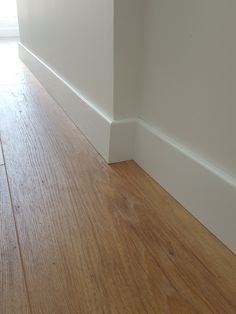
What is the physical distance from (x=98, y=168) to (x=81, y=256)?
1.18 feet

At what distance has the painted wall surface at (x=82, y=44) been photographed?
0.89 meters

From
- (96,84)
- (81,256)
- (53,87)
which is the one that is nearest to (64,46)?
(53,87)

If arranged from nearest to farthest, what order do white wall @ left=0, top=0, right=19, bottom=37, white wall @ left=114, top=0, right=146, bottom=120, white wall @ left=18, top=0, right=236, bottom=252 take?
white wall @ left=18, top=0, right=236, bottom=252 → white wall @ left=114, top=0, right=146, bottom=120 → white wall @ left=0, top=0, right=19, bottom=37

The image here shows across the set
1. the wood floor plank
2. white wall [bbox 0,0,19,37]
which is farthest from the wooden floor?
white wall [bbox 0,0,19,37]

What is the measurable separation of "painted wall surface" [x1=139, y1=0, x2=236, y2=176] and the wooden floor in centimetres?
16

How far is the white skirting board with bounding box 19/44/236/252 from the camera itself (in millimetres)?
615

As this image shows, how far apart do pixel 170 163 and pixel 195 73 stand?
0.72ft

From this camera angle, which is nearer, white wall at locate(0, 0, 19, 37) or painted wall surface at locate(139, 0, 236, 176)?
painted wall surface at locate(139, 0, 236, 176)

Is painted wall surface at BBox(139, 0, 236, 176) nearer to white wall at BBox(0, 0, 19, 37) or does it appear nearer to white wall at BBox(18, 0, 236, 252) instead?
white wall at BBox(18, 0, 236, 252)

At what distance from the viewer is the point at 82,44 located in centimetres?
109

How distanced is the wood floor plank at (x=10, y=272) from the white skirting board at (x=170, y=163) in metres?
0.36

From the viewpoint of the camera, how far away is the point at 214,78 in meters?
0.61

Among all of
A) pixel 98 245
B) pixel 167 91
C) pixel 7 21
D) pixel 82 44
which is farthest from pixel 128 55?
pixel 7 21

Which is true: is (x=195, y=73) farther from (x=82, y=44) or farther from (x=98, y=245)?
(x=82, y=44)
